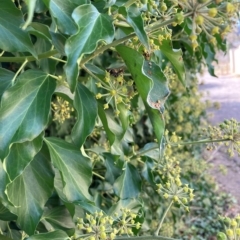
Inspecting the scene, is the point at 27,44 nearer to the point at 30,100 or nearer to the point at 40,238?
the point at 30,100

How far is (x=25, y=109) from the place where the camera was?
0.78 meters

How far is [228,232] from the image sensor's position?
2.30 ft

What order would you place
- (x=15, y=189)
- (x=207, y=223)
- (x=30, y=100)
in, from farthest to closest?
(x=207, y=223), (x=15, y=189), (x=30, y=100)

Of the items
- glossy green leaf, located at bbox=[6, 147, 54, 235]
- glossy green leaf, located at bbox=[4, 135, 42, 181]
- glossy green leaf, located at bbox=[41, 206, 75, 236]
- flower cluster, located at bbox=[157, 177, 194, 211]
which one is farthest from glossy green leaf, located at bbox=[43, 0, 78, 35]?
glossy green leaf, located at bbox=[41, 206, 75, 236]

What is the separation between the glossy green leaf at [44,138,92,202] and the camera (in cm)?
90

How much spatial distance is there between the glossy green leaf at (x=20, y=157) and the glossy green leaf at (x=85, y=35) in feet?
0.65

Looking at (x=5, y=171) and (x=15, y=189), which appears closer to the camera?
(x=5, y=171)

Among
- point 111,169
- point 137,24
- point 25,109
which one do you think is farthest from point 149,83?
point 111,169

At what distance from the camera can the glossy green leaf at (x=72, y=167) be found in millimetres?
898

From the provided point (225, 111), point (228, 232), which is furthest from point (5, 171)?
point (225, 111)

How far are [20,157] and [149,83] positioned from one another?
289 mm

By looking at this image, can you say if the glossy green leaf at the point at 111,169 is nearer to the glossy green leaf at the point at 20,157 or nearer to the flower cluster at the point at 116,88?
the flower cluster at the point at 116,88

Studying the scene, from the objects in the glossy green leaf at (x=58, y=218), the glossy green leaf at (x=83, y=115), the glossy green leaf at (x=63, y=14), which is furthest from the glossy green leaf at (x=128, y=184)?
the glossy green leaf at (x=63, y=14)

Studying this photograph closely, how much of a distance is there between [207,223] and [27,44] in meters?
3.11
